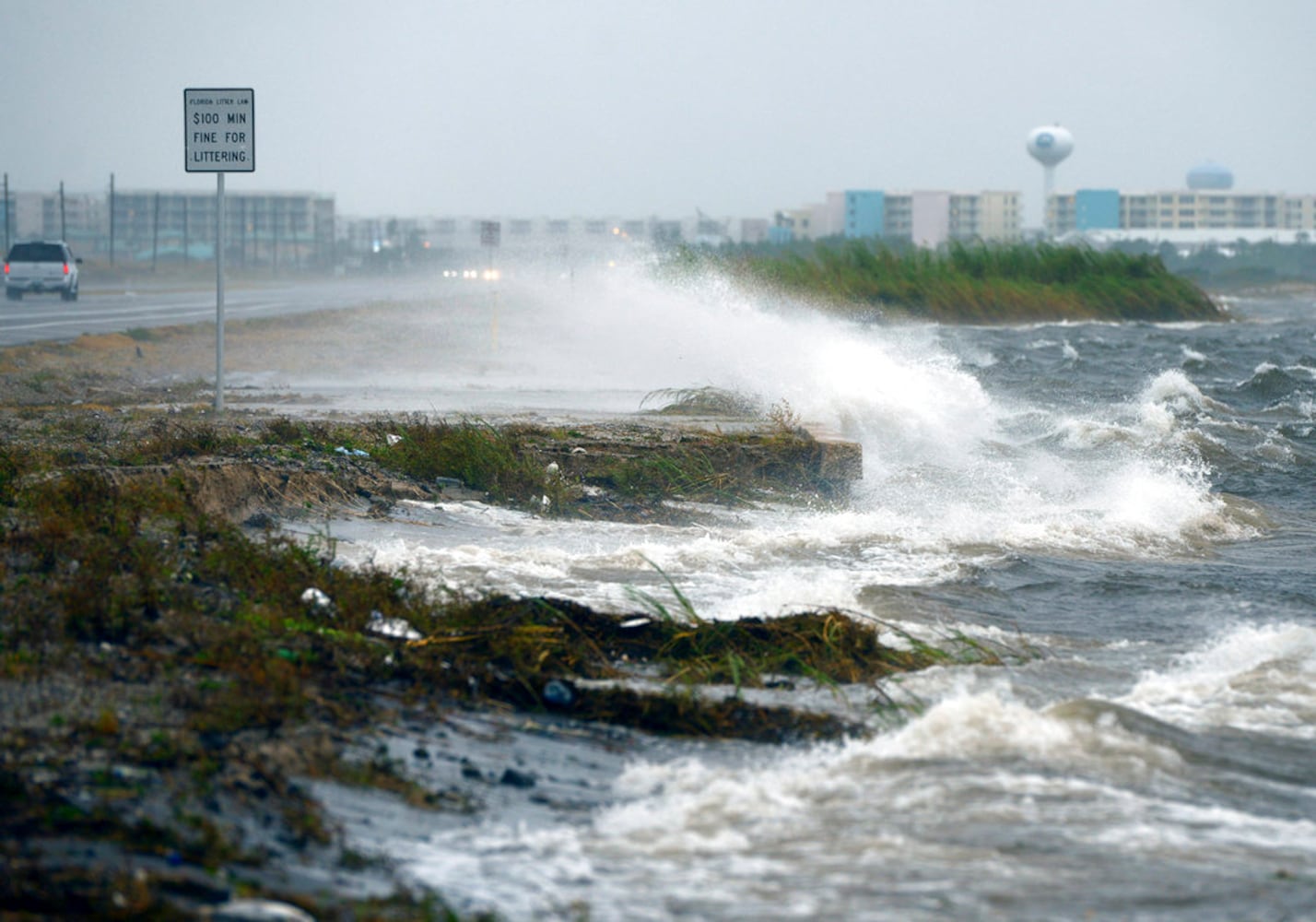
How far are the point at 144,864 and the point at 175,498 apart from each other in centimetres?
412

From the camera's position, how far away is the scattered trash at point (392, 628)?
253 inches

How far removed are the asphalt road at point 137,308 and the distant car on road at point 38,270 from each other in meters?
0.42

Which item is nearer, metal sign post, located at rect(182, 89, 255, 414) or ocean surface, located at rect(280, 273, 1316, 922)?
ocean surface, located at rect(280, 273, 1316, 922)

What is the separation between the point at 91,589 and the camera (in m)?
6.02

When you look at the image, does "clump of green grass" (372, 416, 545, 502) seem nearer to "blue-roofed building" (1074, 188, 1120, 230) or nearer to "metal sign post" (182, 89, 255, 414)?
"metal sign post" (182, 89, 255, 414)

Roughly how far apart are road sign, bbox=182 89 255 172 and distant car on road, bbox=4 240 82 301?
104 feet

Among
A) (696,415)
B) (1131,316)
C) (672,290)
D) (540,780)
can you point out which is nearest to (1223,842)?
(540,780)

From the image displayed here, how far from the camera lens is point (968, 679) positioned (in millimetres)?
6770

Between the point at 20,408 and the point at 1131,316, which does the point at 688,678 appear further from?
the point at 1131,316

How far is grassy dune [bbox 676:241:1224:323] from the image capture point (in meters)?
45.8

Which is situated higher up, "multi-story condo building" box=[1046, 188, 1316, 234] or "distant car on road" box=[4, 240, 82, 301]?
"multi-story condo building" box=[1046, 188, 1316, 234]

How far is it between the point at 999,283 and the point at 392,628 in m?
47.2

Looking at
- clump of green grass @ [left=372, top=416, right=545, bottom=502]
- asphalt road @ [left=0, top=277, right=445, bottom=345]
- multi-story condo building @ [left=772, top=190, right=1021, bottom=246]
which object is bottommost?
clump of green grass @ [left=372, top=416, right=545, bottom=502]

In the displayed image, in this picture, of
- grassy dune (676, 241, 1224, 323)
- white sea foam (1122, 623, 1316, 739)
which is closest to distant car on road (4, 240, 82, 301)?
grassy dune (676, 241, 1224, 323)
